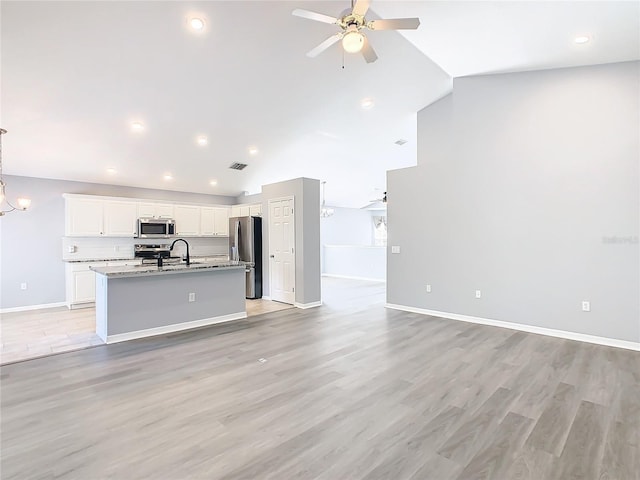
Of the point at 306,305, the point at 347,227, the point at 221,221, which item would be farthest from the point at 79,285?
the point at 347,227

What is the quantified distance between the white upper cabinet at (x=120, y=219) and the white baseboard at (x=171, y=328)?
3.27 metres

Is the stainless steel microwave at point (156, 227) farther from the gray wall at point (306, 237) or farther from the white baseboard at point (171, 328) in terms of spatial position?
the white baseboard at point (171, 328)

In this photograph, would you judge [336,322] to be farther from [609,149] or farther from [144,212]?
[144,212]

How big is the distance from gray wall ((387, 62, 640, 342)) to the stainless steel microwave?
16.7 feet

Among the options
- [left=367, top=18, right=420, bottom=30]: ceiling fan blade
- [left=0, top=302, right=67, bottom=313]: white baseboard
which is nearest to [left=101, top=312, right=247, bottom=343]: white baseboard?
[left=0, top=302, right=67, bottom=313]: white baseboard

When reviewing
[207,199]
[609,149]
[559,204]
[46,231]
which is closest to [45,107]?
[46,231]

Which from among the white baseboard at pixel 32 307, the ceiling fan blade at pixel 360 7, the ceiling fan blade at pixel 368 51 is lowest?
the white baseboard at pixel 32 307

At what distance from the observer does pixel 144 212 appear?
7.09 m

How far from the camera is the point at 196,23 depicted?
136 inches

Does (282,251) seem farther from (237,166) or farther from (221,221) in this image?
(221,221)

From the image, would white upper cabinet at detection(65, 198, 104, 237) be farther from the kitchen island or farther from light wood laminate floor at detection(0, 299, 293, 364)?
the kitchen island

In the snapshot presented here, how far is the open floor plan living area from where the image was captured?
2162mm

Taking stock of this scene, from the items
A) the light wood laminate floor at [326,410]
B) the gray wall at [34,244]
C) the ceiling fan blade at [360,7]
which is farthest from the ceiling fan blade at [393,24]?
the gray wall at [34,244]

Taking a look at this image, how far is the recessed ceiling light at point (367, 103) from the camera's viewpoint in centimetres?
544
